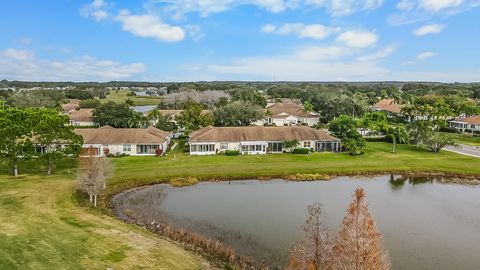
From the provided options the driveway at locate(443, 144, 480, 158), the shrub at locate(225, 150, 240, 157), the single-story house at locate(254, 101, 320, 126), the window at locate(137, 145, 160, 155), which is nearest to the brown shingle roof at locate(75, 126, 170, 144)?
the window at locate(137, 145, 160, 155)

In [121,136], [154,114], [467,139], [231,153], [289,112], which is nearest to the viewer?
[231,153]

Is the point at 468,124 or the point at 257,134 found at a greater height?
the point at 468,124

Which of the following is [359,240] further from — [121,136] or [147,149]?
[121,136]

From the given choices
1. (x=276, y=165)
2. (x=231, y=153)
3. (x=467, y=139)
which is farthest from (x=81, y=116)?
(x=467, y=139)

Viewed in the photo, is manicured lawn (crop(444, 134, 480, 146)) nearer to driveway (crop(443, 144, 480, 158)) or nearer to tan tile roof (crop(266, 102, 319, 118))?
driveway (crop(443, 144, 480, 158))

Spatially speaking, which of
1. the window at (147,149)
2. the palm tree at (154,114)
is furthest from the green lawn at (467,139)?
the palm tree at (154,114)

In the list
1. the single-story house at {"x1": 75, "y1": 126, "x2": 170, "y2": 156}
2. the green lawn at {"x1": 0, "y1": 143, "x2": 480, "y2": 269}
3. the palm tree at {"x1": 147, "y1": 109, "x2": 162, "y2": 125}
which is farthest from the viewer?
the palm tree at {"x1": 147, "y1": 109, "x2": 162, "y2": 125}

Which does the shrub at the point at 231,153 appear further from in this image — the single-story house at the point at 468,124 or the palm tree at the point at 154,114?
the single-story house at the point at 468,124
